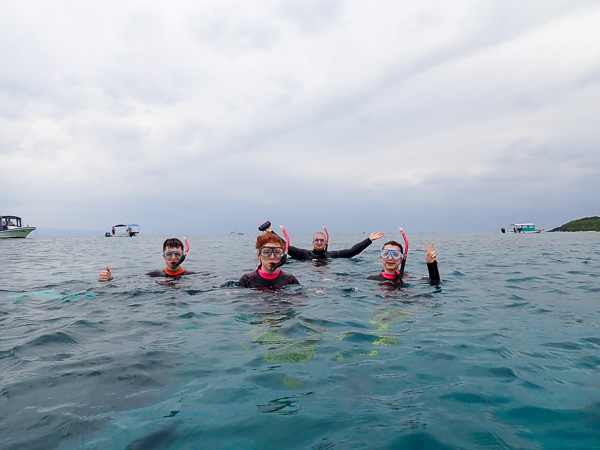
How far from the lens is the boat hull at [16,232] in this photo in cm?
4686

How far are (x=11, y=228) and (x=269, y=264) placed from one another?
2237 inches

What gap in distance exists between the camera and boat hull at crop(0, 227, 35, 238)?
154ft

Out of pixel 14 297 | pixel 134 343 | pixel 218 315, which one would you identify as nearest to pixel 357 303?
pixel 218 315

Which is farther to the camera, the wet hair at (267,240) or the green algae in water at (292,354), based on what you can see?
the wet hair at (267,240)

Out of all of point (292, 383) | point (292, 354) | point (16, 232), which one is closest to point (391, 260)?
point (292, 354)

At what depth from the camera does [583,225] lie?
9519 centimetres

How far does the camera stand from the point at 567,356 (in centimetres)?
354

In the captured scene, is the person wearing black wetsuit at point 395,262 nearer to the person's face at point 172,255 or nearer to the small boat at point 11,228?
the person's face at point 172,255

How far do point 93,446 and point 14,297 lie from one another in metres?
6.52

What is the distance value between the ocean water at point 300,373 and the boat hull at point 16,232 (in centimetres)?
5319

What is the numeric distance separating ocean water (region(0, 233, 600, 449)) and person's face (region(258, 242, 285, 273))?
25.6 inches

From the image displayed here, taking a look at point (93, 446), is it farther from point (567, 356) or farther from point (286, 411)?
point (567, 356)

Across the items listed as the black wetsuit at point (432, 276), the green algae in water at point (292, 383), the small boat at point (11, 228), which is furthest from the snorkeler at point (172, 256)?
the small boat at point (11, 228)

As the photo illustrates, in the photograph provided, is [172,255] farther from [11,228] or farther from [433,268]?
[11,228]
